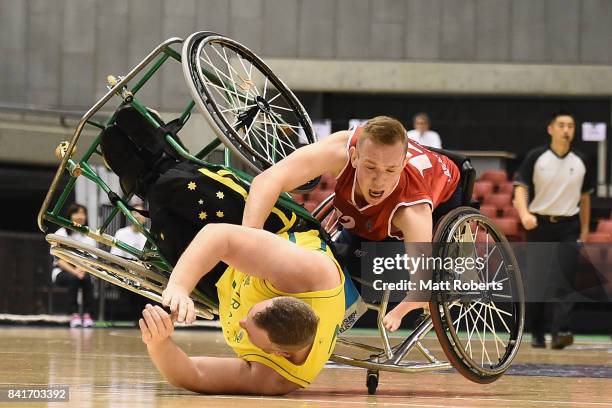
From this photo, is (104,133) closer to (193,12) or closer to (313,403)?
(313,403)

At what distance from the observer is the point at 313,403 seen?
10.9 feet

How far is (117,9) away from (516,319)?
1141cm

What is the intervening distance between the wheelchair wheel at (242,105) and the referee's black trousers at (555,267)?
11.3 ft

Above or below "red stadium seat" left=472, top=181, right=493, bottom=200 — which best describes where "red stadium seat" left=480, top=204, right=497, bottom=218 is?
below

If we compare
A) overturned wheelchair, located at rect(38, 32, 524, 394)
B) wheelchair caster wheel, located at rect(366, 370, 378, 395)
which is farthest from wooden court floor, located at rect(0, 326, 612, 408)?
overturned wheelchair, located at rect(38, 32, 524, 394)

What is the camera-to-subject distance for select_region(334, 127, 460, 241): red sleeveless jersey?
3852mm

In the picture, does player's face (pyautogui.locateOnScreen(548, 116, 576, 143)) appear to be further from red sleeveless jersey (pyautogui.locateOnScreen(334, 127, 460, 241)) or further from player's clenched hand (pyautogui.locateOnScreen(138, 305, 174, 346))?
player's clenched hand (pyautogui.locateOnScreen(138, 305, 174, 346))

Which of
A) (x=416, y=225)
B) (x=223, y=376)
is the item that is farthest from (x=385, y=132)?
(x=223, y=376)

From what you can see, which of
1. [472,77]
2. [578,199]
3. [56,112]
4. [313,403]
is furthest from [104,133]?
[472,77]

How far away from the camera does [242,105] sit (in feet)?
17.8

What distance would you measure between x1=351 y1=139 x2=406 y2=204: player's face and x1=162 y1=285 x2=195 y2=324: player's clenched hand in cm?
93

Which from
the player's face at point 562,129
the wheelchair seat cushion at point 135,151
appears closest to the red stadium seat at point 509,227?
the player's face at point 562,129

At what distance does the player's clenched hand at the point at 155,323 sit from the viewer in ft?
9.75

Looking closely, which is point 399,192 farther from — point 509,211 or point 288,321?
point 509,211
